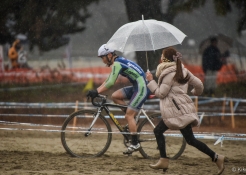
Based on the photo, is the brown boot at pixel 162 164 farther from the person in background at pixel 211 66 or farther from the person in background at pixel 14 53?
the person in background at pixel 14 53

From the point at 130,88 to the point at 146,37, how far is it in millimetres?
1110

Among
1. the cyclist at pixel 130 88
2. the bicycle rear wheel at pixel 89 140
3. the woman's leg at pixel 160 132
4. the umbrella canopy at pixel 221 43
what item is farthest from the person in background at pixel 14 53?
the woman's leg at pixel 160 132

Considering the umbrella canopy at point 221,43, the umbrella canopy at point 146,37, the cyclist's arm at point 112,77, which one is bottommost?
the cyclist's arm at point 112,77

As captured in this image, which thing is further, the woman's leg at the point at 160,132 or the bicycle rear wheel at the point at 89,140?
the bicycle rear wheel at the point at 89,140

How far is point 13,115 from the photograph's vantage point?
1351 cm

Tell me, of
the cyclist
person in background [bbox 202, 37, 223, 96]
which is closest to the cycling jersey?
the cyclist

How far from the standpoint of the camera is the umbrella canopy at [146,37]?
7.75 m

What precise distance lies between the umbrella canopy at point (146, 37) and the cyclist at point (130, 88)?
1.43ft

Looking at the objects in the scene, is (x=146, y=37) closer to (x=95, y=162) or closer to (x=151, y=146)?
(x=151, y=146)

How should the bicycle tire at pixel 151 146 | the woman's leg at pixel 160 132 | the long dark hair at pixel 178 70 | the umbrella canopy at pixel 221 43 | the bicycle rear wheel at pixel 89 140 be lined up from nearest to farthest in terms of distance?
1. the long dark hair at pixel 178 70
2. the woman's leg at pixel 160 132
3. the bicycle rear wheel at pixel 89 140
4. the bicycle tire at pixel 151 146
5. the umbrella canopy at pixel 221 43

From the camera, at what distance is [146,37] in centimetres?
788

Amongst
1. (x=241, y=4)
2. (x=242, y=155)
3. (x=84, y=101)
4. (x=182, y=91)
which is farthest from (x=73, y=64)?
(x=182, y=91)

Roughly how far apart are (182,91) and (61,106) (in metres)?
6.43

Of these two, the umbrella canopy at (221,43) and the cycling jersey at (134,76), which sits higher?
the umbrella canopy at (221,43)
